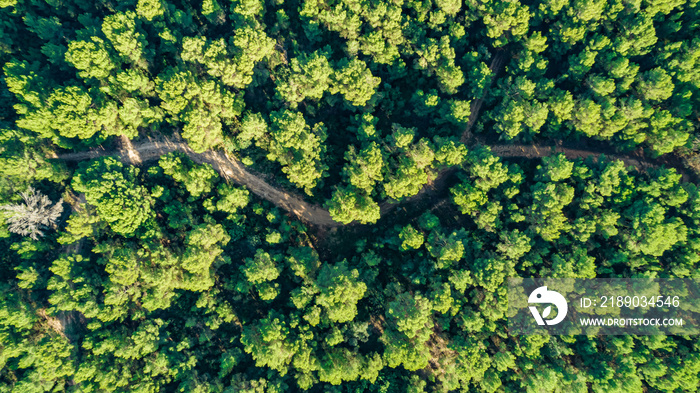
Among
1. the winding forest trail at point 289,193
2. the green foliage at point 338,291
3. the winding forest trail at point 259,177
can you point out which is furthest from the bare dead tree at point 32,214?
the green foliage at point 338,291

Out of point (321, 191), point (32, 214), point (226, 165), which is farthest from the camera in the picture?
point (226, 165)

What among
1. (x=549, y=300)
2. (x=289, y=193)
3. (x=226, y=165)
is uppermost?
(x=549, y=300)

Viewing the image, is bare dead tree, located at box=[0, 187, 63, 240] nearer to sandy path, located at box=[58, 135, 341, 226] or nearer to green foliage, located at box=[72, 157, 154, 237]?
Answer: green foliage, located at box=[72, 157, 154, 237]

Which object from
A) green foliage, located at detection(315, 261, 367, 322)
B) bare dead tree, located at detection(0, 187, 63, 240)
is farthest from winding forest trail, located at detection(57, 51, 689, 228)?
green foliage, located at detection(315, 261, 367, 322)

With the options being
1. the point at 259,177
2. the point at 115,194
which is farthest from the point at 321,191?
the point at 115,194

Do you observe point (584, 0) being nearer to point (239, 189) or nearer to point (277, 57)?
point (277, 57)

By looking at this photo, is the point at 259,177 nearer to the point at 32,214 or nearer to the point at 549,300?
the point at 32,214
